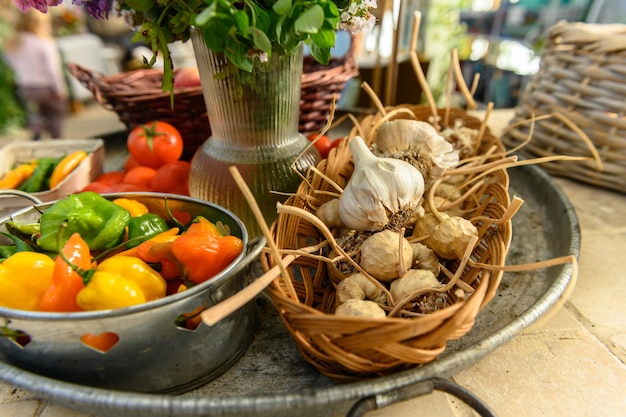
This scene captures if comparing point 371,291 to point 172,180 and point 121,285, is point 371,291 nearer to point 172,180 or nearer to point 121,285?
point 121,285

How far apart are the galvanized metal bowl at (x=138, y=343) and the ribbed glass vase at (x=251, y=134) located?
22cm

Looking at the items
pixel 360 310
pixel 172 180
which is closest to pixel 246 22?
pixel 360 310

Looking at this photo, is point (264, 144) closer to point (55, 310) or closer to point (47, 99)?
point (55, 310)

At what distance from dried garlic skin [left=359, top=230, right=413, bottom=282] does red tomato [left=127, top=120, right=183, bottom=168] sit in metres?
0.61

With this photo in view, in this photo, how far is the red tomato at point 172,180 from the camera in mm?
870

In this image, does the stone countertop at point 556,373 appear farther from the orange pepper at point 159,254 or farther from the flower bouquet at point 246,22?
the flower bouquet at point 246,22

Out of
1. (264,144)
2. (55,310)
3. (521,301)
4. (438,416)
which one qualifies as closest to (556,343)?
A: (521,301)

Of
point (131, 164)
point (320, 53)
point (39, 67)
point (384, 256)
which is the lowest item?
point (39, 67)

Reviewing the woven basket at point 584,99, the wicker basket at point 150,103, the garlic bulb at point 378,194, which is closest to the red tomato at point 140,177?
the wicker basket at point 150,103

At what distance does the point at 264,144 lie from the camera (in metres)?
0.73

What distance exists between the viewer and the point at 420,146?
67 cm

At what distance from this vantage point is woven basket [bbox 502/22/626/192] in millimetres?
909

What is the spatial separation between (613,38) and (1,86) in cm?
433

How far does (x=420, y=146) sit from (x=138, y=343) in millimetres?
480
